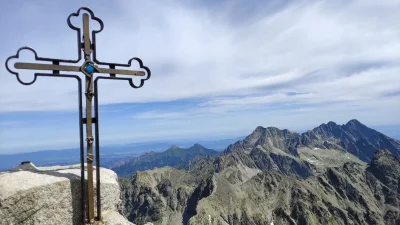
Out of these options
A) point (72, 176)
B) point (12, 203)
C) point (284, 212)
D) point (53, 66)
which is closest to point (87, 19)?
point (53, 66)

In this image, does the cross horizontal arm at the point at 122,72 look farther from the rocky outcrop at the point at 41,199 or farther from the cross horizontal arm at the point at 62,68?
the rocky outcrop at the point at 41,199

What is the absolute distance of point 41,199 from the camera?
7.42 meters

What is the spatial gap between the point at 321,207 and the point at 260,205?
34948mm

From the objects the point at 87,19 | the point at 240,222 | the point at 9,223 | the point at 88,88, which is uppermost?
the point at 87,19

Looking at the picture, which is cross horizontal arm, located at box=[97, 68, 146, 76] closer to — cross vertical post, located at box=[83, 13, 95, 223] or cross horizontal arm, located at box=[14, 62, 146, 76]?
cross horizontal arm, located at box=[14, 62, 146, 76]

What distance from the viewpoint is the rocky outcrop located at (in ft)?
23.5

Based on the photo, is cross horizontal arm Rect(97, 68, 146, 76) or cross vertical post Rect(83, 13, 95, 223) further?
cross horizontal arm Rect(97, 68, 146, 76)

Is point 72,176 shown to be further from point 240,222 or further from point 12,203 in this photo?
point 240,222

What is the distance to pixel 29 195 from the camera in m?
7.29

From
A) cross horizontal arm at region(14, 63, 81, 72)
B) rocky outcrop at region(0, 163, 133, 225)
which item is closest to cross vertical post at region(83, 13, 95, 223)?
cross horizontal arm at region(14, 63, 81, 72)

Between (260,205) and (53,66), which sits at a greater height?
(53,66)

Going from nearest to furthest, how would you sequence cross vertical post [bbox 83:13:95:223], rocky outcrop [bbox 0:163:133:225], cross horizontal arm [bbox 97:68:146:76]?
rocky outcrop [bbox 0:163:133:225], cross vertical post [bbox 83:13:95:223], cross horizontal arm [bbox 97:68:146:76]

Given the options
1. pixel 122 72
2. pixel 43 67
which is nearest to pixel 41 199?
pixel 43 67

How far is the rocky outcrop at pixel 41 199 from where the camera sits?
7.17m
